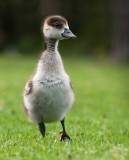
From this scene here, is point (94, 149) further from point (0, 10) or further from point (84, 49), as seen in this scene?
point (0, 10)

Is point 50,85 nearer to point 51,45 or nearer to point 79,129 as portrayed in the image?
point 51,45

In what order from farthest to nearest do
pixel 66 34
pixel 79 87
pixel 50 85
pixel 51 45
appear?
pixel 79 87, pixel 51 45, pixel 66 34, pixel 50 85

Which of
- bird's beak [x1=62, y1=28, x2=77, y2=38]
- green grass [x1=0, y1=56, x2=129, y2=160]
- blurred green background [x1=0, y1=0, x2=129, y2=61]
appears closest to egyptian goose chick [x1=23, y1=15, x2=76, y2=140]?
bird's beak [x1=62, y1=28, x2=77, y2=38]

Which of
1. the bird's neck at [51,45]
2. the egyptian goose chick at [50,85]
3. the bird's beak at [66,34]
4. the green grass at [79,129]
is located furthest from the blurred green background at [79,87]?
the bird's beak at [66,34]

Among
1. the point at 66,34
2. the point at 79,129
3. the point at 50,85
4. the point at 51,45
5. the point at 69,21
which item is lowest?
the point at 79,129

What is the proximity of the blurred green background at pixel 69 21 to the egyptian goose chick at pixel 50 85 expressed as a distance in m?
31.7

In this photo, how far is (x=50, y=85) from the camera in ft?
17.7

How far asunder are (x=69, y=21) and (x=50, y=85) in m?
37.2

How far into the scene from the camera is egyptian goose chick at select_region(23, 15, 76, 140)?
17.8 feet

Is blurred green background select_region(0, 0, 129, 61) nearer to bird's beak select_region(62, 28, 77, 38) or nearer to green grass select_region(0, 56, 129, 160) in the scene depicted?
green grass select_region(0, 56, 129, 160)

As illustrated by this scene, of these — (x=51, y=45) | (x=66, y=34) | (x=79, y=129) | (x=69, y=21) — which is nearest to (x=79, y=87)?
(x=79, y=129)

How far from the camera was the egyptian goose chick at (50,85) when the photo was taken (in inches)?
213

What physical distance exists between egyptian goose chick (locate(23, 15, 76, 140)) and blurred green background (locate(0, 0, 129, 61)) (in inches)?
1247

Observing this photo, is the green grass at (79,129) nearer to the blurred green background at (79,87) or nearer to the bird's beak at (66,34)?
the blurred green background at (79,87)
